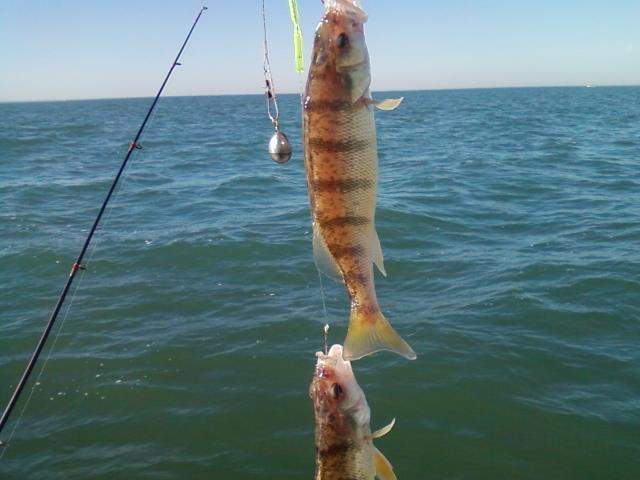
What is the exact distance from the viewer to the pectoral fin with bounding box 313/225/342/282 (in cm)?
267

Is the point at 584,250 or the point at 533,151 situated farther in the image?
the point at 533,151

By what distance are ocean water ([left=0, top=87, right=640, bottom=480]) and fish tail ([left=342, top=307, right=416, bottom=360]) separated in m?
4.23

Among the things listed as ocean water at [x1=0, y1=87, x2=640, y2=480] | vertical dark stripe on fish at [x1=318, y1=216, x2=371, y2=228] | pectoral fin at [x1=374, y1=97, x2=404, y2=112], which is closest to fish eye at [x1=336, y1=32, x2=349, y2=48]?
pectoral fin at [x1=374, y1=97, x2=404, y2=112]

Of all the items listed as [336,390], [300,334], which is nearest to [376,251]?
[336,390]

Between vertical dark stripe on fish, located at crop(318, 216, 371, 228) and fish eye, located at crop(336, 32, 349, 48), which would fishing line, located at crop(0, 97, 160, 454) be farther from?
fish eye, located at crop(336, 32, 349, 48)

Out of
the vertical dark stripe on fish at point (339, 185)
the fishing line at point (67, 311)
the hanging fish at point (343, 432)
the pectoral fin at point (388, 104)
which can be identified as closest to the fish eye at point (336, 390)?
the hanging fish at point (343, 432)

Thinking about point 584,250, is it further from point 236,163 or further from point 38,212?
point 236,163

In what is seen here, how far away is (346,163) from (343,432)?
1.75 metres

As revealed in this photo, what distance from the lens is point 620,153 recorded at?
998 inches

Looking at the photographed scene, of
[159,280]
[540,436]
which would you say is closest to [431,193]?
[159,280]

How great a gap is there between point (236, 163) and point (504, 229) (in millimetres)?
15384

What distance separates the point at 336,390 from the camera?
343 cm

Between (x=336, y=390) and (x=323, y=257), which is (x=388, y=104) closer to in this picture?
(x=323, y=257)

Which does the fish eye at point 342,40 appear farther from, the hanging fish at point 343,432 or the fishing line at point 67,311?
the fishing line at point 67,311
